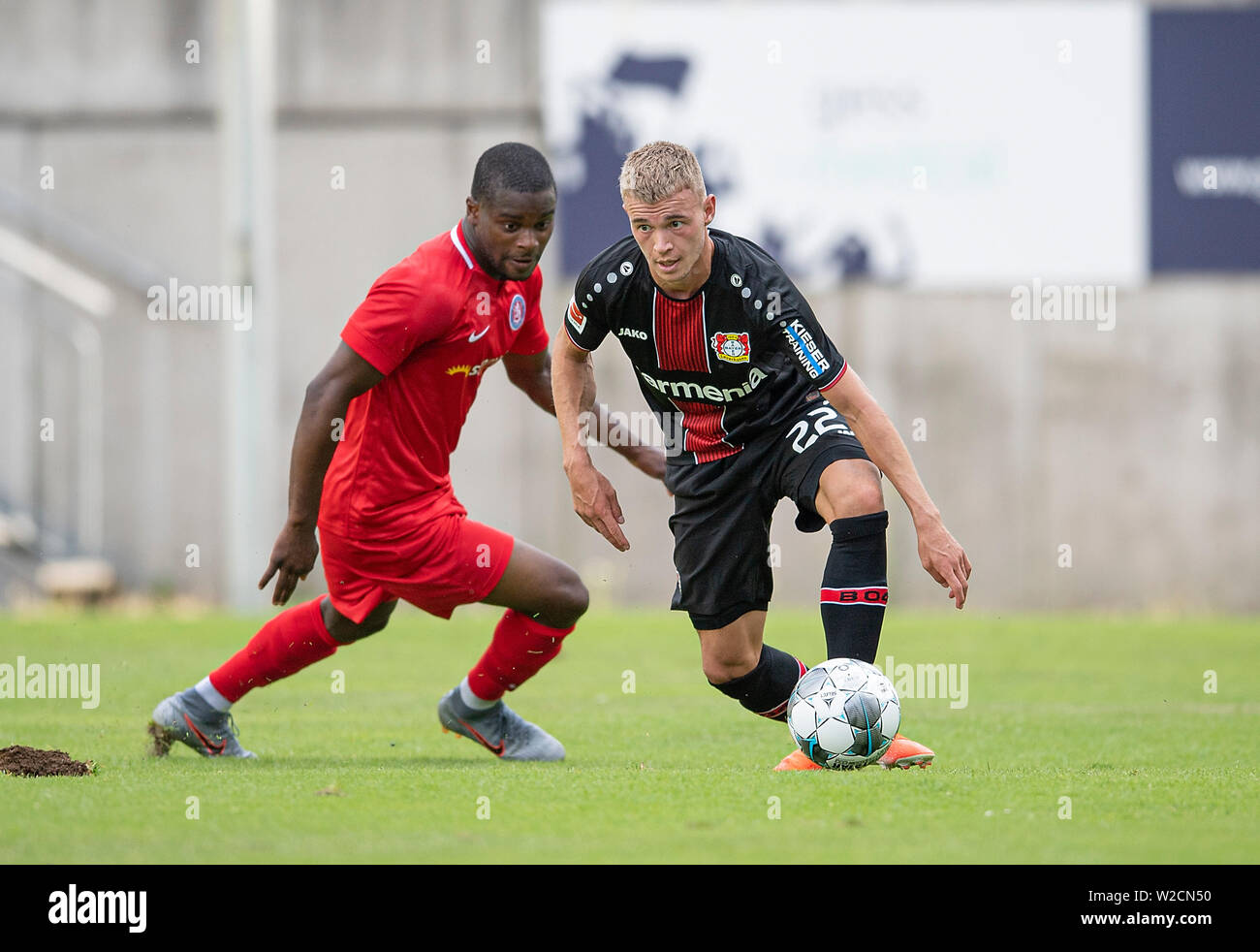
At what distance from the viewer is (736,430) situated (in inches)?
209

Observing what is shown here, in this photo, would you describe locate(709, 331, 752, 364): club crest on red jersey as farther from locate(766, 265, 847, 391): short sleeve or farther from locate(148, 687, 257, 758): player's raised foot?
locate(148, 687, 257, 758): player's raised foot

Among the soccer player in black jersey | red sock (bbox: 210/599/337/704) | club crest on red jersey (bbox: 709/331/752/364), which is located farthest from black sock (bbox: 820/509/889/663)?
red sock (bbox: 210/599/337/704)

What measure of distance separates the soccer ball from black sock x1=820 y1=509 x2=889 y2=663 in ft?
0.28

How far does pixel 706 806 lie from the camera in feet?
13.8

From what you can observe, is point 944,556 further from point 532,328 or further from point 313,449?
point 313,449

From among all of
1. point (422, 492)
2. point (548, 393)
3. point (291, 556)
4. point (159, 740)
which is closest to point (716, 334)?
point (548, 393)

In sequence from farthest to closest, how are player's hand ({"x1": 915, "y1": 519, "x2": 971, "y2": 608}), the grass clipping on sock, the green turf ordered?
the grass clipping on sock < player's hand ({"x1": 915, "y1": 519, "x2": 971, "y2": 608}) < the green turf

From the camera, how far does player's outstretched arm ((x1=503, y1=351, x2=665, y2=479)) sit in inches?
228

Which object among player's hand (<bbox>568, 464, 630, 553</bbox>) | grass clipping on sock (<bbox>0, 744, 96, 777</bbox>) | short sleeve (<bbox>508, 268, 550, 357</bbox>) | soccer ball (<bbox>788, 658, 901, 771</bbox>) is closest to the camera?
soccer ball (<bbox>788, 658, 901, 771</bbox>)
